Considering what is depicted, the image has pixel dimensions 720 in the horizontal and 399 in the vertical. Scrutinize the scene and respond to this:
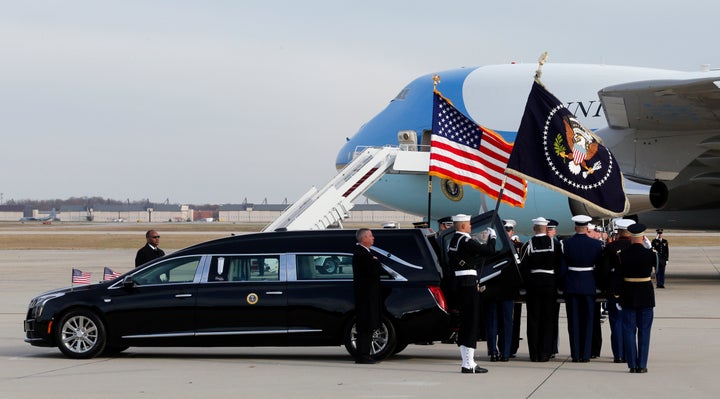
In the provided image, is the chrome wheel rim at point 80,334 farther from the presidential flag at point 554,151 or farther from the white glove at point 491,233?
the presidential flag at point 554,151

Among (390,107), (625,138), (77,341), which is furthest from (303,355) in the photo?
(390,107)

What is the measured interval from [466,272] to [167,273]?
3992mm

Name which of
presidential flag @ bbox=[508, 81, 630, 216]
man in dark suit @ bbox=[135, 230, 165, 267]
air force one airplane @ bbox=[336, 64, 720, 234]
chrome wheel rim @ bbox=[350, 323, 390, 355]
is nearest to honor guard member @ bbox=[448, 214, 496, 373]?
chrome wheel rim @ bbox=[350, 323, 390, 355]

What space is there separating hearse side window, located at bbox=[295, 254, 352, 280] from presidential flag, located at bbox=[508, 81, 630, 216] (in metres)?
2.70

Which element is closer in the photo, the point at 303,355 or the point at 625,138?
the point at 303,355

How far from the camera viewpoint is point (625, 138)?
1129 inches

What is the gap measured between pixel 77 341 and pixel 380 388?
467 centimetres

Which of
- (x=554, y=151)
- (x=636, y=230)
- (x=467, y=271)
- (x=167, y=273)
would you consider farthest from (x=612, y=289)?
(x=167, y=273)

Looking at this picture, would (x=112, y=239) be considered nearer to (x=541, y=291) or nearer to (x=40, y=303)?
(x=40, y=303)

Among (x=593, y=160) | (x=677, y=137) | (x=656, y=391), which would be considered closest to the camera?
(x=656, y=391)

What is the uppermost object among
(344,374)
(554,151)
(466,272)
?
(554,151)

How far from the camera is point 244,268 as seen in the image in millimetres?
14469

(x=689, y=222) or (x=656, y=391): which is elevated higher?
(x=689, y=222)

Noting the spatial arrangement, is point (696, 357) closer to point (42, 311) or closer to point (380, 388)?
point (380, 388)
